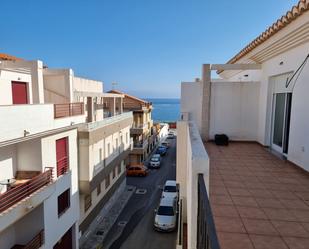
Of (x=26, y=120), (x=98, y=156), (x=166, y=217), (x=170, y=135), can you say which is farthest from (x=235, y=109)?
(x=170, y=135)

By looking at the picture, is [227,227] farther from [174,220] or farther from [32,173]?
[174,220]

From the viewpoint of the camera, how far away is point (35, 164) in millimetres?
7949

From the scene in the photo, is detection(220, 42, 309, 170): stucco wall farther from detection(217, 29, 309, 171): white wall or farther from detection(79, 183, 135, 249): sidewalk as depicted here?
detection(79, 183, 135, 249): sidewalk

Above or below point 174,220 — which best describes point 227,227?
above

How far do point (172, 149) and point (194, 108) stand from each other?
2737 cm

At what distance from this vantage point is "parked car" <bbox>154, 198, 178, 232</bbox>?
13.0 meters

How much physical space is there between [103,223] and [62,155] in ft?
21.3

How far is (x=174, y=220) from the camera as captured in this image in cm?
1334

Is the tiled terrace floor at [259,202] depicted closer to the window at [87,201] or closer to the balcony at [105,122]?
the balcony at [105,122]

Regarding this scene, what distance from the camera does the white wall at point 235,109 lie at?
805cm

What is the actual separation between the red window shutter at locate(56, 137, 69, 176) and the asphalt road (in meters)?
5.14

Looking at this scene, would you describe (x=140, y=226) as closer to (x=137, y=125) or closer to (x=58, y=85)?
(x=58, y=85)

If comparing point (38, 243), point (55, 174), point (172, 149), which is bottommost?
point (172, 149)

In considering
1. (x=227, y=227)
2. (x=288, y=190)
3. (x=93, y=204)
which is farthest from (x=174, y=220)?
(x=227, y=227)
